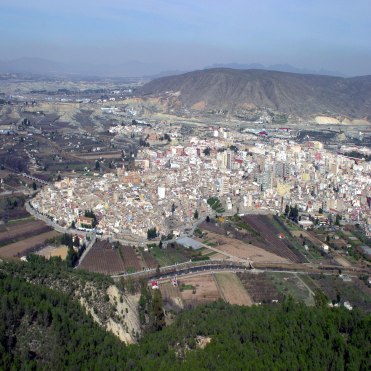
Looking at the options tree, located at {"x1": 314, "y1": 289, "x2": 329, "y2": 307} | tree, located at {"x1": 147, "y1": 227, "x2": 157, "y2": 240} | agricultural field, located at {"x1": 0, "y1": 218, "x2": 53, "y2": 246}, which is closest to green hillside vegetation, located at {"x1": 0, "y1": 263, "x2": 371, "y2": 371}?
tree, located at {"x1": 314, "y1": 289, "x2": 329, "y2": 307}

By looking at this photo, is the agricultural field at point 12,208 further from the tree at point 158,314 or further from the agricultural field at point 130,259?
the tree at point 158,314

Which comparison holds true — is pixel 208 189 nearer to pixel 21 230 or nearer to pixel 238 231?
pixel 238 231

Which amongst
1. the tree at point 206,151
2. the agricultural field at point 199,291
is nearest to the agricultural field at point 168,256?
the agricultural field at point 199,291

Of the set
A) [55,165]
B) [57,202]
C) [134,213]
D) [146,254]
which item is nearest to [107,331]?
[146,254]

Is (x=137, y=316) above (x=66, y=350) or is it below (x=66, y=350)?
below

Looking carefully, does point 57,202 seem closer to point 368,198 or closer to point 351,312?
point 351,312

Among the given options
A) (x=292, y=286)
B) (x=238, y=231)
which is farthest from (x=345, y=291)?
(x=238, y=231)
